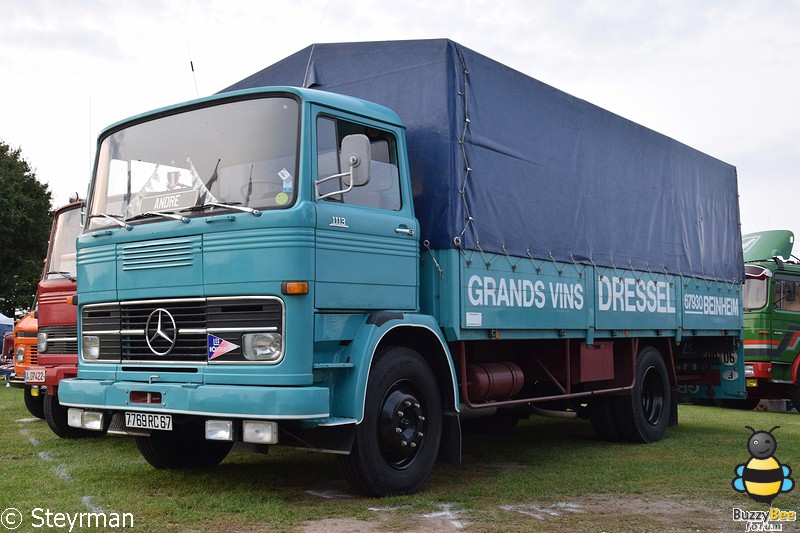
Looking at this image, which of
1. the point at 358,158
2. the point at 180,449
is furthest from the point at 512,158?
the point at 180,449

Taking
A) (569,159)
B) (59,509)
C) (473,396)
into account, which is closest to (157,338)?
(59,509)

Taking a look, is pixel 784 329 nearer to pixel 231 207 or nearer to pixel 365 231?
pixel 365 231

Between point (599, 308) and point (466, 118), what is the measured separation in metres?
2.83

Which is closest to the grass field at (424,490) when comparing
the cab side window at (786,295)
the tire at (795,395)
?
the tire at (795,395)

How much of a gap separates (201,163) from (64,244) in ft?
15.9

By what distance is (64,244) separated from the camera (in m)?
10.5

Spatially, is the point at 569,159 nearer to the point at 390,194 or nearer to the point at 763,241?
the point at 390,194

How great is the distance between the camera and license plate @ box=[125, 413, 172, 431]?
6.07 m

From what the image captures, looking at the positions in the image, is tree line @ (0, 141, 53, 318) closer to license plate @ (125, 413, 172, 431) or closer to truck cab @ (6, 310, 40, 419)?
truck cab @ (6, 310, 40, 419)

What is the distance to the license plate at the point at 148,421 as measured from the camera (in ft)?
19.9

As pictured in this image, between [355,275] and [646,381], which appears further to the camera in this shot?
[646,381]

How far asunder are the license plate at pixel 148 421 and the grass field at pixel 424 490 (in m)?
0.54

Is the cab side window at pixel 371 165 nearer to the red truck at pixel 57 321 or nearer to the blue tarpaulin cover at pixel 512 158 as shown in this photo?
the blue tarpaulin cover at pixel 512 158

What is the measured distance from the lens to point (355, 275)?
6.27m
